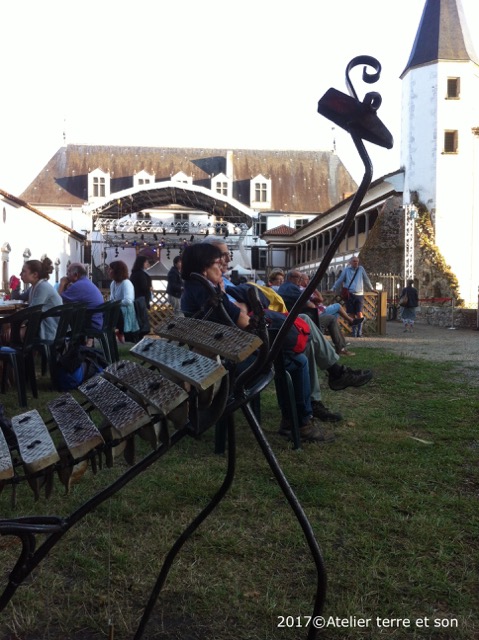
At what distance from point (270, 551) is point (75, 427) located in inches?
49.7

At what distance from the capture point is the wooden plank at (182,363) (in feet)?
4.50

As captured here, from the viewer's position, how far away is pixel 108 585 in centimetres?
211

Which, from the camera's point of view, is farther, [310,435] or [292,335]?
[310,435]

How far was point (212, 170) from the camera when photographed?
5284 cm

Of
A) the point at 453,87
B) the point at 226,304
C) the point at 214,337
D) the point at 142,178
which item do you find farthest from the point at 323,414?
the point at 142,178

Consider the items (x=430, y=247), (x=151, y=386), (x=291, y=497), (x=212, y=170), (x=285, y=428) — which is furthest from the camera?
(x=212, y=170)

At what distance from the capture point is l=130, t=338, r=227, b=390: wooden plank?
1371 mm

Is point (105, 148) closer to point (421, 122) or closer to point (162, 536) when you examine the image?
point (421, 122)

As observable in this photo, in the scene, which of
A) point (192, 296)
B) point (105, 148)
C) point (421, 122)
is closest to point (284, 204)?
point (105, 148)

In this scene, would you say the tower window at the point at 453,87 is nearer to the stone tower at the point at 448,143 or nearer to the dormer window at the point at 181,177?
the stone tower at the point at 448,143

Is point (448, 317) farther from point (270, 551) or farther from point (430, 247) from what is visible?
point (270, 551)

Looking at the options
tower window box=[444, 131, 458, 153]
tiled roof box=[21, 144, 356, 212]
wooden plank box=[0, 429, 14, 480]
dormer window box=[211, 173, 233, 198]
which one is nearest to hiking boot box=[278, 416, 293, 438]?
wooden plank box=[0, 429, 14, 480]

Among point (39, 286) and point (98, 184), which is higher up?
point (98, 184)

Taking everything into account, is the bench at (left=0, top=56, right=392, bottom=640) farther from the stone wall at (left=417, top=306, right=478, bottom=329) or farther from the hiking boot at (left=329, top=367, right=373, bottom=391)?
the stone wall at (left=417, top=306, right=478, bottom=329)
